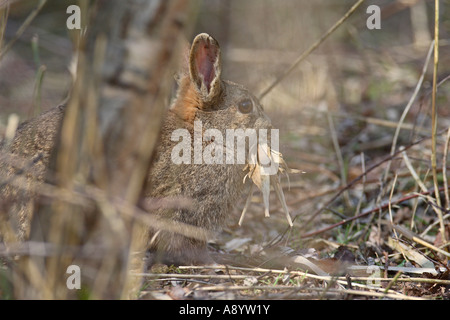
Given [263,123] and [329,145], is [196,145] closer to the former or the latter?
[263,123]

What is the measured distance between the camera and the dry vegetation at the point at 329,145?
11.9 feet

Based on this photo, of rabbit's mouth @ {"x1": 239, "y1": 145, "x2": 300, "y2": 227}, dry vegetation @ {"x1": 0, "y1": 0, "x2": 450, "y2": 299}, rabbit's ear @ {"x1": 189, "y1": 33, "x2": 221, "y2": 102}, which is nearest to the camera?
dry vegetation @ {"x1": 0, "y1": 0, "x2": 450, "y2": 299}

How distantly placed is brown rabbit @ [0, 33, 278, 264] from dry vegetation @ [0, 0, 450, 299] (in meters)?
0.27

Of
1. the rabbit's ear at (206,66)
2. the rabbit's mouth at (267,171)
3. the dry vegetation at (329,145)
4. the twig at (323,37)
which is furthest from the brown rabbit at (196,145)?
the twig at (323,37)

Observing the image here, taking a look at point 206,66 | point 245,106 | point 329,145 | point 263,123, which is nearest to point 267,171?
point 263,123

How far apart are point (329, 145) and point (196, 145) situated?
285 centimetres

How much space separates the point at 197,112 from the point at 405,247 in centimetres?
182

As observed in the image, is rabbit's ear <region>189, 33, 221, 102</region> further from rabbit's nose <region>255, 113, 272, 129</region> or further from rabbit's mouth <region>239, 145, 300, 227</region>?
rabbit's mouth <region>239, 145, 300, 227</region>

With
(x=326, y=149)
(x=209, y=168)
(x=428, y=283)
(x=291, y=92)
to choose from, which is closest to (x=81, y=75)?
(x=209, y=168)

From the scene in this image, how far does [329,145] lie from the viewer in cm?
669

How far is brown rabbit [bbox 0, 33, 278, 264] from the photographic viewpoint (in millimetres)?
3982

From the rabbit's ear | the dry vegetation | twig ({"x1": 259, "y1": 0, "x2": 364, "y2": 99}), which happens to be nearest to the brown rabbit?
the rabbit's ear

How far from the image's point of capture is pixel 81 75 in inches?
103
